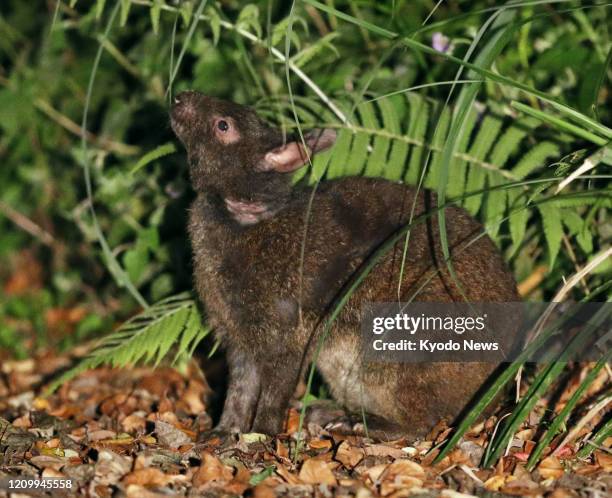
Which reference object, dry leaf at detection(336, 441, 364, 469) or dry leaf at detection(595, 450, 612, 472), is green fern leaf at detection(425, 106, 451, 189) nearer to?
dry leaf at detection(336, 441, 364, 469)

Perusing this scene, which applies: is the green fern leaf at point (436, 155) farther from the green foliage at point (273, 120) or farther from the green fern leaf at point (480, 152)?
the green fern leaf at point (480, 152)

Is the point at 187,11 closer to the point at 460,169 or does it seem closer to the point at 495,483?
the point at 460,169

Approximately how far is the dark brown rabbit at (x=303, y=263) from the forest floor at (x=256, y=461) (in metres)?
0.26

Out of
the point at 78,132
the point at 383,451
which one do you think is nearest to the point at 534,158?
the point at 383,451

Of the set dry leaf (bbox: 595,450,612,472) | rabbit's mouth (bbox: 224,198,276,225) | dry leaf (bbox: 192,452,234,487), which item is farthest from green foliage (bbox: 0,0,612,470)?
dry leaf (bbox: 192,452,234,487)

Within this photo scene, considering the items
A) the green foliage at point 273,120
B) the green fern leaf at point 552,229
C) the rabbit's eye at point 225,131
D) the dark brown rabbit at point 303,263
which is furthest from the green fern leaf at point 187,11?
the green fern leaf at point 552,229

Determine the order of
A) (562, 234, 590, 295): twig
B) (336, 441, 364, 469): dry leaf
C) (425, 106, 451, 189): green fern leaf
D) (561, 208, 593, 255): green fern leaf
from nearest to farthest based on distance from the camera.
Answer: (336, 441, 364, 469): dry leaf → (561, 208, 593, 255): green fern leaf → (562, 234, 590, 295): twig → (425, 106, 451, 189): green fern leaf

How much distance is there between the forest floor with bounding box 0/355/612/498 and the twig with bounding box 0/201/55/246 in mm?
2908

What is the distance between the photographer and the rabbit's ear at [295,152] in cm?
509

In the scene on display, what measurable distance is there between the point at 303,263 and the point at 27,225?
4.42 metres

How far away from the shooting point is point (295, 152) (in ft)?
16.7

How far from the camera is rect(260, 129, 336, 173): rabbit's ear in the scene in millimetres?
5086

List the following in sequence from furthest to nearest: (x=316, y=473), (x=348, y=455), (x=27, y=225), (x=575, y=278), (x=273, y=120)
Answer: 1. (x=27, y=225)
2. (x=273, y=120)
3. (x=348, y=455)
4. (x=316, y=473)
5. (x=575, y=278)

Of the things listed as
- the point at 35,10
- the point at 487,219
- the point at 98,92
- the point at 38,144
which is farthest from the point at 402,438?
the point at 35,10
